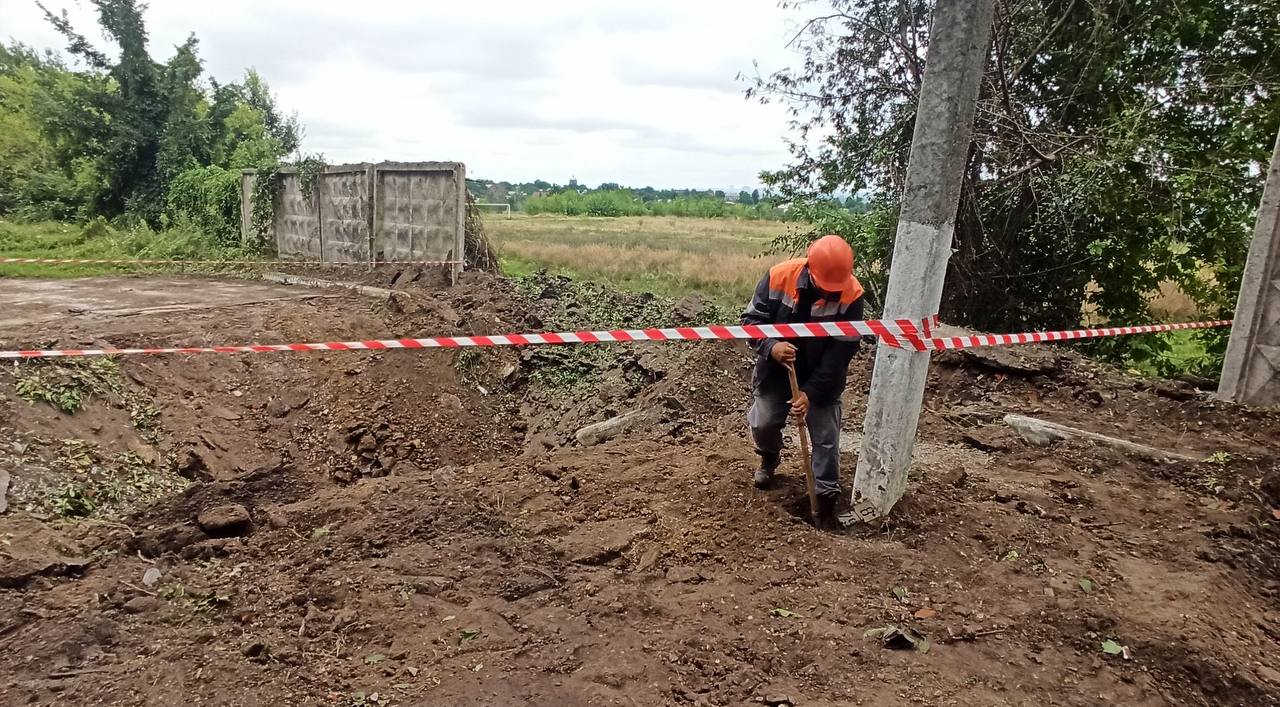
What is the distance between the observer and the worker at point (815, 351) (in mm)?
3885

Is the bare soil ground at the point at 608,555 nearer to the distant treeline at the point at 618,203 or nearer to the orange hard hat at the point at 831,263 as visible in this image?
the orange hard hat at the point at 831,263

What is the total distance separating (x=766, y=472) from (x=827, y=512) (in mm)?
442

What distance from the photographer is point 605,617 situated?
10.0 ft

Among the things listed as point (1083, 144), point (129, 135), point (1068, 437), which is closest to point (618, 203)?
point (129, 135)

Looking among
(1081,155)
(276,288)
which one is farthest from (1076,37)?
(276,288)

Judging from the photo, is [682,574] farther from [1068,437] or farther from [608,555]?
[1068,437]

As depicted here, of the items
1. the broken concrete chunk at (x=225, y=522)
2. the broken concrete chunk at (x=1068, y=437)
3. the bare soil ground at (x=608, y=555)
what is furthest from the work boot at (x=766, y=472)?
the broken concrete chunk at (x=225, y=522)

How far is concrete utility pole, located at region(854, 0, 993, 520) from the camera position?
3238 millimetres

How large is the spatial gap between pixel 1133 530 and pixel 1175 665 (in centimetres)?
136

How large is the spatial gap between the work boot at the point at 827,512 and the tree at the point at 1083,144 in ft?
15.5

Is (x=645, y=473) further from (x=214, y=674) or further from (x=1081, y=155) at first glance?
(x=1081, y=155)

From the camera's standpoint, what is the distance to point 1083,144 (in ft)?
25.5

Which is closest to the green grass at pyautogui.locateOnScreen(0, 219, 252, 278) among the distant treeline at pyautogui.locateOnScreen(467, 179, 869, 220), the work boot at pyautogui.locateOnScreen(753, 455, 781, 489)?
the work boot at pyautogui.locateOnScreen(753, 455, 781, 489)

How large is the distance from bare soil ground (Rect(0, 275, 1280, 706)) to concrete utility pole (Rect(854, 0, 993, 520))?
0.75 metres
